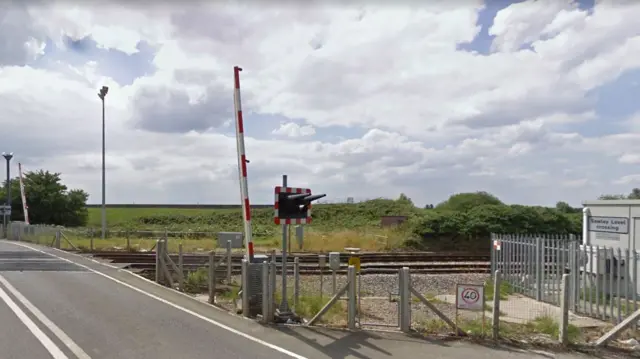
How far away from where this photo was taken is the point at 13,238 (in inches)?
1796

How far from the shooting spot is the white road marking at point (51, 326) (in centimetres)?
828

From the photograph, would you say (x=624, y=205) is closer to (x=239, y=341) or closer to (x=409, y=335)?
(x=409, y=335)

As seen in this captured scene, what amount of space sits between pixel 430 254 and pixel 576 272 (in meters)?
16.2

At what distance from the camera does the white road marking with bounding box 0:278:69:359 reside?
816cm

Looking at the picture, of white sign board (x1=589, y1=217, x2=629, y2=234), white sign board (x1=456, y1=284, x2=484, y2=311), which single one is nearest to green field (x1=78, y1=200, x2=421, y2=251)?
white sign board (x1=589, y1=217, x2=629, y2=234)

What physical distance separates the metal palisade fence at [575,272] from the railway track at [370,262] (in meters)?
5.23

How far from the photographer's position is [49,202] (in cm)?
A: 6606

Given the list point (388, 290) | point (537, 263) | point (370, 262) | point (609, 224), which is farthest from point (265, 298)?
point (370, 262)

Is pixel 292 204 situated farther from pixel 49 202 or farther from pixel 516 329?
pixel 49 202

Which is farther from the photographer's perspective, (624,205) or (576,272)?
(624,205)

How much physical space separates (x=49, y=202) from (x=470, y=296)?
214ft

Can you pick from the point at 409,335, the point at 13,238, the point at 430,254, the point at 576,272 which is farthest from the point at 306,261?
the point at 13,238

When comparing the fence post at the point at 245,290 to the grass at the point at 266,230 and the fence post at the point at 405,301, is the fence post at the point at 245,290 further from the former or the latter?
the grass at the point at 266,230

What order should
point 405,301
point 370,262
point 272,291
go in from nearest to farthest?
point 405,301 < point 272,291 < point 370,262
